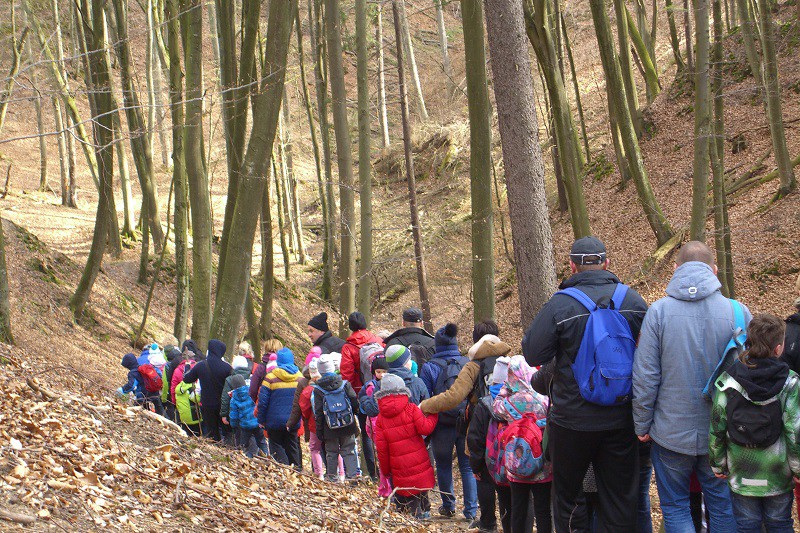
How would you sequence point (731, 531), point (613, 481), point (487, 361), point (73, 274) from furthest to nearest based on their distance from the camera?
point (73, 274), point (487, 361), point (613, 481), point (731, 531)

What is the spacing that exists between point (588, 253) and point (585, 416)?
1118mm

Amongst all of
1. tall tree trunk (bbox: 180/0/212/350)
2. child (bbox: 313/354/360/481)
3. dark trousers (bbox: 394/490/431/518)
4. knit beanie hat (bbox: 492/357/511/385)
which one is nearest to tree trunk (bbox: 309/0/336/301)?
tall tree trunk (bbox: 180/0/212/350)

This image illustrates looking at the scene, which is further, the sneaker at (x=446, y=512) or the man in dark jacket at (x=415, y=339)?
the man in dark jacket at (x=415, y=339)

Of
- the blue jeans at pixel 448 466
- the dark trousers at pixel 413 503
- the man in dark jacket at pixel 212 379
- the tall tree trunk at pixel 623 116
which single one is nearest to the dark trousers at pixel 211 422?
the man in dark jacket at pixel 212 379

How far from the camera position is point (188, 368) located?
11.7m

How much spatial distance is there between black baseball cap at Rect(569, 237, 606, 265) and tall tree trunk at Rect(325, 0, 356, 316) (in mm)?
9128

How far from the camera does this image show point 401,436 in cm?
722

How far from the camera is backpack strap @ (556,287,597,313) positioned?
509 cm

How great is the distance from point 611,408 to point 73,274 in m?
17.6

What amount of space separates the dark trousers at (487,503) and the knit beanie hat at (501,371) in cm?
131

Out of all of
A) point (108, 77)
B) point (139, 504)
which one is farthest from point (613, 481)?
point (108, 77)

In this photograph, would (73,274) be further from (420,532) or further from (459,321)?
(420,532)

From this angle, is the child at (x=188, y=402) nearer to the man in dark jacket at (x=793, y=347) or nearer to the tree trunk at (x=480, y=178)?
the tree trunk at (x=480, y=178)

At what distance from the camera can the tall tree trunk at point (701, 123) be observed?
35.2 feet
